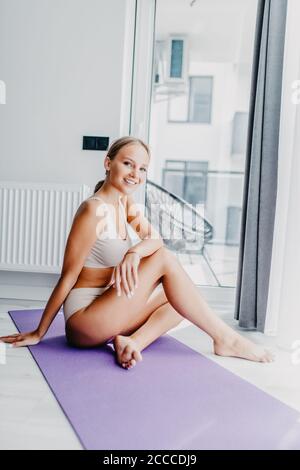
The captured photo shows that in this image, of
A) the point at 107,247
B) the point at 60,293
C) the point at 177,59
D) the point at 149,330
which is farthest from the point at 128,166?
the point at 177,59

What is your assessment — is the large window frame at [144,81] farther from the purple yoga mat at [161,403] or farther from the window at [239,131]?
the purple yoga mat at [161,403]

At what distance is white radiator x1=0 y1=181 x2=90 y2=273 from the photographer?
9.53ft

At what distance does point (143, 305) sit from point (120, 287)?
20cm

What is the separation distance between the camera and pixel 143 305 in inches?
75.2

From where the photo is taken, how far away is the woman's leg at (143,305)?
1.84 m

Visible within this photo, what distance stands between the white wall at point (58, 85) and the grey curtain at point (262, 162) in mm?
853

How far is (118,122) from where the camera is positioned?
2.98 meters

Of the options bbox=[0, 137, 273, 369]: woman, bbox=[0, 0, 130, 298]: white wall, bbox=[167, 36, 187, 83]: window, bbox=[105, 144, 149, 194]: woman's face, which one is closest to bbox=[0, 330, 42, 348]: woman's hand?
bbox=[0, 137, 273, 369]: woman

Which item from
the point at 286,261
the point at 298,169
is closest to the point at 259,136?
the point at 298,169

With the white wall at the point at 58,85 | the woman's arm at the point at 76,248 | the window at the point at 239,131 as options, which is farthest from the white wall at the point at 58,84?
the woman's arm at the point at 76,248

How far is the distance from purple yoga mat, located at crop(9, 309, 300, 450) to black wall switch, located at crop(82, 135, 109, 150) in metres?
1.34

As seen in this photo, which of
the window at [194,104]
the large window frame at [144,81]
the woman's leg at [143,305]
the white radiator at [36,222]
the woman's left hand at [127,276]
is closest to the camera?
the woman's left hand at [127,276]

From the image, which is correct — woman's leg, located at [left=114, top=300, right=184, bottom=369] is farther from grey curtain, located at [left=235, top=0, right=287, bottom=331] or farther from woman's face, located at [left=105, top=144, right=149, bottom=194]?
grey curtain, located at [left=235, top=0, right=287, bottom=331]

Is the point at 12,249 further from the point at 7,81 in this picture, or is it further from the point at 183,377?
the point at 183,377
